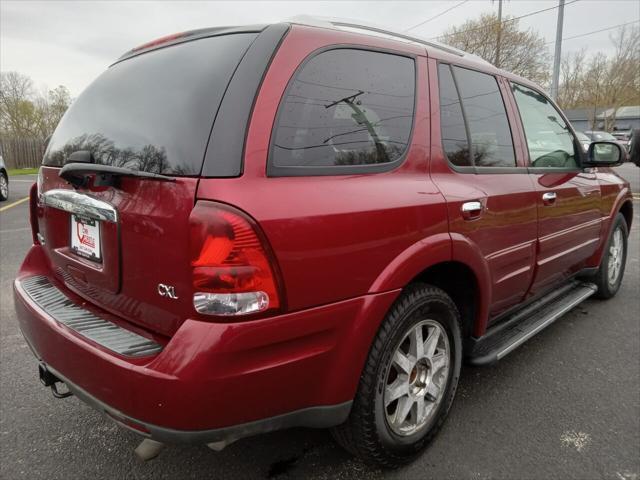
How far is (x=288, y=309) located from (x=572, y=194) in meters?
2.51

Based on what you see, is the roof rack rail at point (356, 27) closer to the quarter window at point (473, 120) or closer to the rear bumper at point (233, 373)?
the quarter window at point (473, 120)

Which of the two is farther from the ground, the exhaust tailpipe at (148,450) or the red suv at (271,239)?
the red suv at (271,239)

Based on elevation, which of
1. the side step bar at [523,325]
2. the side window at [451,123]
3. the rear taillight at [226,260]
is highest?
the side window at [451,123]

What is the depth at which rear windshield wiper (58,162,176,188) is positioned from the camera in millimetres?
1547

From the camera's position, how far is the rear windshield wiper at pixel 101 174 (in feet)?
5.08

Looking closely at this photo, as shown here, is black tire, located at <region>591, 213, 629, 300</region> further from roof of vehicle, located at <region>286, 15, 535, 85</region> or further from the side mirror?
roof of vehicle, located at <region>286, 15, 535, 85</region>

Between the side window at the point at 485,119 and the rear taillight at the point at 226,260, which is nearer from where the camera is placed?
the rear taillight at the point at 226,260

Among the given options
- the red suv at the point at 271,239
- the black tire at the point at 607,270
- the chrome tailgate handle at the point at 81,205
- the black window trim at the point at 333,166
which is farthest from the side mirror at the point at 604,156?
the chrome tailgate handle at the point at 81,205

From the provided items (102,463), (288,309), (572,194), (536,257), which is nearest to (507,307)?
(536,257)

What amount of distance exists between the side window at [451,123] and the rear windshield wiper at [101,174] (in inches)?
52.1

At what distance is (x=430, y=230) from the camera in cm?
194

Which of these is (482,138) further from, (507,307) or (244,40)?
(244,40)

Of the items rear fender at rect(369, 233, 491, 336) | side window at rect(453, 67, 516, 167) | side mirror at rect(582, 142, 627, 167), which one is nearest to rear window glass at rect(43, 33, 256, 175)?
rear fender at rect(369, 233, 491, 336)

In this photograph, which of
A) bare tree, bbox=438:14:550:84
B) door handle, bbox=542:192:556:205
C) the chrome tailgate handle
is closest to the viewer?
the chrome tailgate handle
